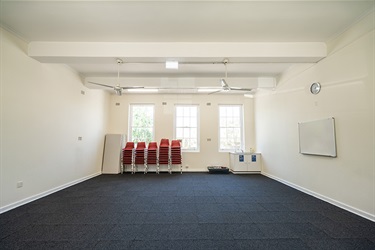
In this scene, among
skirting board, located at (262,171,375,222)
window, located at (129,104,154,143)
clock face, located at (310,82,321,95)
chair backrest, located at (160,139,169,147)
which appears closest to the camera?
skirting board, located at (262,171,375,222)

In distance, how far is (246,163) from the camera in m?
6.22

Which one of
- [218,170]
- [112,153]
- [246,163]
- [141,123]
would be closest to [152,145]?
[141,123]

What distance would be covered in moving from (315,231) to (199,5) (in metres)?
3.37

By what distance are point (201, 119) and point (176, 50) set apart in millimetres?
3781

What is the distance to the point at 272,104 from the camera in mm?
5516

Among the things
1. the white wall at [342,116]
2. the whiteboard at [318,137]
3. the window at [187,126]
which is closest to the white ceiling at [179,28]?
the white wall at [342,116]

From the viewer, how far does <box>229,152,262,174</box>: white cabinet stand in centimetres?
621

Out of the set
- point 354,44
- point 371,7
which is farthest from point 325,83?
point 371,7

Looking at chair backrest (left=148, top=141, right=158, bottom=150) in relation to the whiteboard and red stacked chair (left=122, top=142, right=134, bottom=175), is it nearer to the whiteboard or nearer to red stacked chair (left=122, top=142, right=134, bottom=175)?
red stacked chair (left=122, top=142, right=134, bottom=175)

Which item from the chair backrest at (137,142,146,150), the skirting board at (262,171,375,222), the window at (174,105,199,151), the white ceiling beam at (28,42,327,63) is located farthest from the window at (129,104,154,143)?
the skirting board at (262,171,375,222)

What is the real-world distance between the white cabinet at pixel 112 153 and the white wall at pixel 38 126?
802 mm

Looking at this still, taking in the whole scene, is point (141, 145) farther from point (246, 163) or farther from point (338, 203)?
point (338, 203)

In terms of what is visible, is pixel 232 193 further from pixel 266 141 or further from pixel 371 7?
pixel 371 7

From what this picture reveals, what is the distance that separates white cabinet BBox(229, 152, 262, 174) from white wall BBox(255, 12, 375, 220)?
153 cm
